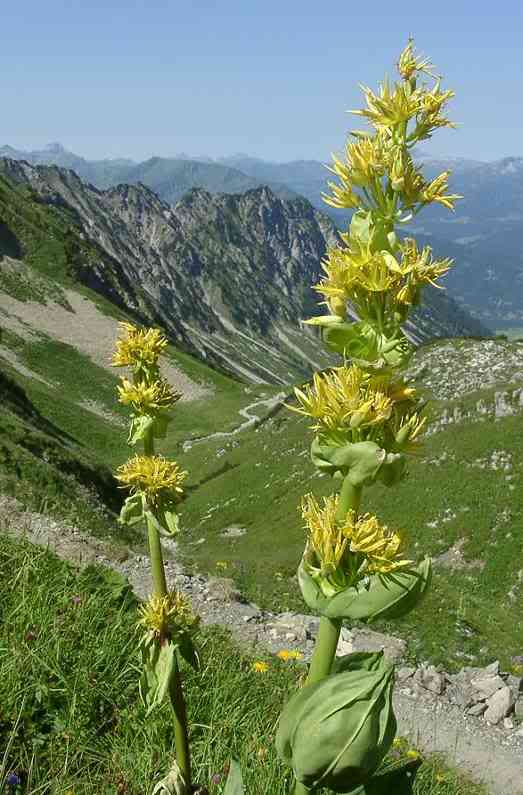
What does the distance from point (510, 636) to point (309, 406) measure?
68.9 ft

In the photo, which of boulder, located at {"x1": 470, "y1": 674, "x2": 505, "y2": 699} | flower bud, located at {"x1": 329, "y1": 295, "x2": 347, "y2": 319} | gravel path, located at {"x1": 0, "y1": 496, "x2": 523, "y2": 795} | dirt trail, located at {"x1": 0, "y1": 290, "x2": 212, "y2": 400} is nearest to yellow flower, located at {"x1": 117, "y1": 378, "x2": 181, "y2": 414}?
flower bud, located at {"x1": 329, "y1": 295, "x2": 347, "y2": 319}

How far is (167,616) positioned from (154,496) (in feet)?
1.75

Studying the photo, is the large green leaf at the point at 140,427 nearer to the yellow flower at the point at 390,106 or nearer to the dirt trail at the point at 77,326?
the yellow flower at the point at 390,106

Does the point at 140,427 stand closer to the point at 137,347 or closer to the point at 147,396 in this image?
the point at 147,396

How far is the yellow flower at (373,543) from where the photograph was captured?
2328 mm

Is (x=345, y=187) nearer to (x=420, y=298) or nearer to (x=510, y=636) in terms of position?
(x=420, y=298)

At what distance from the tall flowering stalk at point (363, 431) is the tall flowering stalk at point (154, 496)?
2.71 ft

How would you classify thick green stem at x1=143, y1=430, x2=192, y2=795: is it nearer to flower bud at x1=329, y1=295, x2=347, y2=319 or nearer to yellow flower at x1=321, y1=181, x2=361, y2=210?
flower bud at x1=329, y1=295, x2=347, y2=319

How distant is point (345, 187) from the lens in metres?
2.59

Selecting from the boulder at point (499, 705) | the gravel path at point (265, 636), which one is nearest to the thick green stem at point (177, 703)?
the gravel path at point (265, 636)

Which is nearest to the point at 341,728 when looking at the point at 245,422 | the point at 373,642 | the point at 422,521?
the point at 373,642

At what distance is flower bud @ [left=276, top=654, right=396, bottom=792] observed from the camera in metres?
2.20

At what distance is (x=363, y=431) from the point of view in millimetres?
2461

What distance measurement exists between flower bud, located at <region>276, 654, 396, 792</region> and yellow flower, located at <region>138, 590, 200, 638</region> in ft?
3.07
